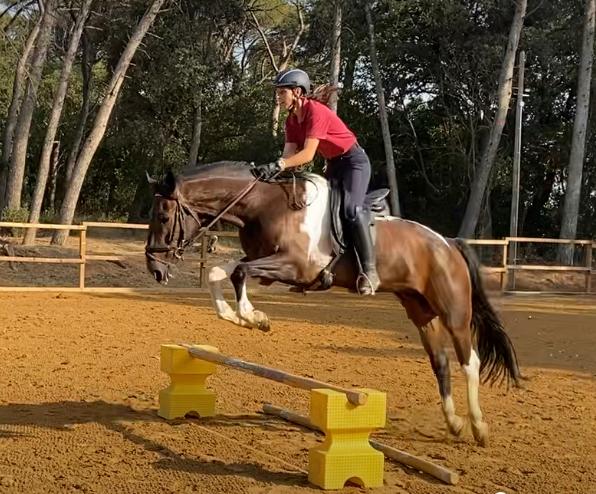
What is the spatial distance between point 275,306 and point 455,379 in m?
7.65

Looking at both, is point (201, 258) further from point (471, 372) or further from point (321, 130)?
point (321, 130)

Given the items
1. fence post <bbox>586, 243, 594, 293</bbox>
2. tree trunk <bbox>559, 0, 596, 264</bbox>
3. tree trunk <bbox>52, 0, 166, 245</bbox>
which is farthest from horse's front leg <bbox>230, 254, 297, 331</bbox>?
tree trunk <bbox>559, 0, 596, 264</bbox>

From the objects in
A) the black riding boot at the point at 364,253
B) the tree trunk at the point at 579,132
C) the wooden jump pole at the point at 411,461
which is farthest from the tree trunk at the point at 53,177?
the black riding boot at the point at 364,253

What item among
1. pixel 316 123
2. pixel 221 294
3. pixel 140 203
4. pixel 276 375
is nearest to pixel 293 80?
pixel 316 123

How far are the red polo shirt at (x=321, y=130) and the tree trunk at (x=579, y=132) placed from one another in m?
21.6

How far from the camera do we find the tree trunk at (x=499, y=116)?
26719 millimetres

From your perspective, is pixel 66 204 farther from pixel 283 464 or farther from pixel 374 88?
pixel 283 464

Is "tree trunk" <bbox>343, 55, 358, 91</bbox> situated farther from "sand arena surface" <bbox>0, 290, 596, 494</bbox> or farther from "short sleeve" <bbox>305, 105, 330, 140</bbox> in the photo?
"short sleeve" <bbox>305, 105, 330, 140</bbox>

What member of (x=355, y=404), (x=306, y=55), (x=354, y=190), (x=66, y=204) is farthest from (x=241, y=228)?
(x=306, y=55)

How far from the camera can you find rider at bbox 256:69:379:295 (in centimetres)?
601

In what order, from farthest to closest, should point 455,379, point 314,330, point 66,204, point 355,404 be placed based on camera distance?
point 66,204 → point 314,330 → point 455,379 → point 355,404

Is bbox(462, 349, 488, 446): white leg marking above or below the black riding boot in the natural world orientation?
below

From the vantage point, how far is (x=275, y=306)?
16984mm

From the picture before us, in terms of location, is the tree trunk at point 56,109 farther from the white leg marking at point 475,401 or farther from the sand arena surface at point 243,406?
the white leg marking at point 475,401
